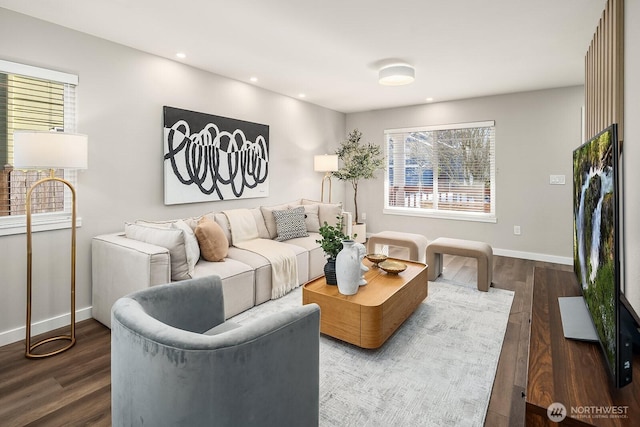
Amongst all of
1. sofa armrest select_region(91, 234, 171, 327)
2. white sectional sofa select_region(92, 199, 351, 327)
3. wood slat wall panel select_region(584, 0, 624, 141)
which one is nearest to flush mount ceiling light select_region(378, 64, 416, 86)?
wood slat wall panel select_region(584, 0, 624, 141)

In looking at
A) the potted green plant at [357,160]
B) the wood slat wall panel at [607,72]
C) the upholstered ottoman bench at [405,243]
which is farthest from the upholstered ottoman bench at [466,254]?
the potted green plant at [357,160]

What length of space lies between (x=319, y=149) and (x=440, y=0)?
3.59 meters

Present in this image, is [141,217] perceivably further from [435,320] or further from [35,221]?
[435,320]

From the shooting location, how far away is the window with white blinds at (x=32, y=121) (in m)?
2.56

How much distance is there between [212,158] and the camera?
3959mm

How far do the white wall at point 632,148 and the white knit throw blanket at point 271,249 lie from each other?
8.62ft

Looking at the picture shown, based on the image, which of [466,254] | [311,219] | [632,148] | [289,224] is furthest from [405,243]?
[632,148]

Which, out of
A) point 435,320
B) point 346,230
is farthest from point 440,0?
point 346,230

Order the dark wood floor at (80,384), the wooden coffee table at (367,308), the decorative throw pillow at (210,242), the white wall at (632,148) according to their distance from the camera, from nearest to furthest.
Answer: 1. the white wall at (632,148)
2. the dark wood floor at (80,384)
3. the wooden coffee table at (367,308)
4. the decorative throw pillow at (210,242)

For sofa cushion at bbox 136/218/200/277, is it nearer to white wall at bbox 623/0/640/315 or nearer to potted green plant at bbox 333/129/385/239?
white wall at bbox 623/0/640/315

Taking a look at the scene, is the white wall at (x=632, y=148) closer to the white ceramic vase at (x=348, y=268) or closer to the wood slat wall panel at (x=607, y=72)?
the wood slat wall panel at (x=607, y=72)

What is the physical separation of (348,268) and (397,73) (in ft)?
7.85

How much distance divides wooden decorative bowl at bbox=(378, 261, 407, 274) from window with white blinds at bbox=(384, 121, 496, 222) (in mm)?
2904

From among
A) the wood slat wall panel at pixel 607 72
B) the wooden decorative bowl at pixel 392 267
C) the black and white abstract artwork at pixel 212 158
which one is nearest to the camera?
the wood slat wall panel at pixel 607 72
